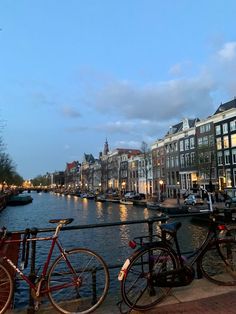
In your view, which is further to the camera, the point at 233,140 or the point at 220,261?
the point at 233,140

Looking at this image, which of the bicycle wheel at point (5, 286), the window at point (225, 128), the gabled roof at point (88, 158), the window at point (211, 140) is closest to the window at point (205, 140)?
the window at point (211, 140)

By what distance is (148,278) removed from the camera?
5125mm

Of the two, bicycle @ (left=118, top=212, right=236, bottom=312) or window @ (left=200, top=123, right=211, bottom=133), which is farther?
window @ (left=200, top=123, right=211, bottom=133)

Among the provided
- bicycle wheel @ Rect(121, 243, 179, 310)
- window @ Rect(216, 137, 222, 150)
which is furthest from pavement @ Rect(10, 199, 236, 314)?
window @ Rect(216, 137, 222, 150)

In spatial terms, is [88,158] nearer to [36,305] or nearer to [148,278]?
[148,278]

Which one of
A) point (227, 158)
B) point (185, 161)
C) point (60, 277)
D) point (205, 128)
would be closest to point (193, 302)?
point (60, 277)

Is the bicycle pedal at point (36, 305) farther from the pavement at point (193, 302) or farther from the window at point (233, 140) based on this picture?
the window at point (233, 140)

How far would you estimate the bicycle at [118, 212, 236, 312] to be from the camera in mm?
4910

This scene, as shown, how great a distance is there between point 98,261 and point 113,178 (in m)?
119

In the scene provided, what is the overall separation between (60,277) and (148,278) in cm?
126

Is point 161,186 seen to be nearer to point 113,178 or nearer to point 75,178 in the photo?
point 113,178

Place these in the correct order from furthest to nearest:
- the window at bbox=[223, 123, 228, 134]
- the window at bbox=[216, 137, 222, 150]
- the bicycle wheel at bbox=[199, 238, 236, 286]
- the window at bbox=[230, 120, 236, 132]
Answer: the window at bbox=[216, 137, 222, 150] < the window at bbox=[223, 123, 228, 134] < the window at bbox=[230, 120, 236, 132] < the bicycle wheel at bbox=[199, 238, 236, 286]

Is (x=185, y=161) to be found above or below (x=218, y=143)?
below

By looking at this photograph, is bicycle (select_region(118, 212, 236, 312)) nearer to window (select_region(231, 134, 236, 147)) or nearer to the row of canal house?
the row of canal house
